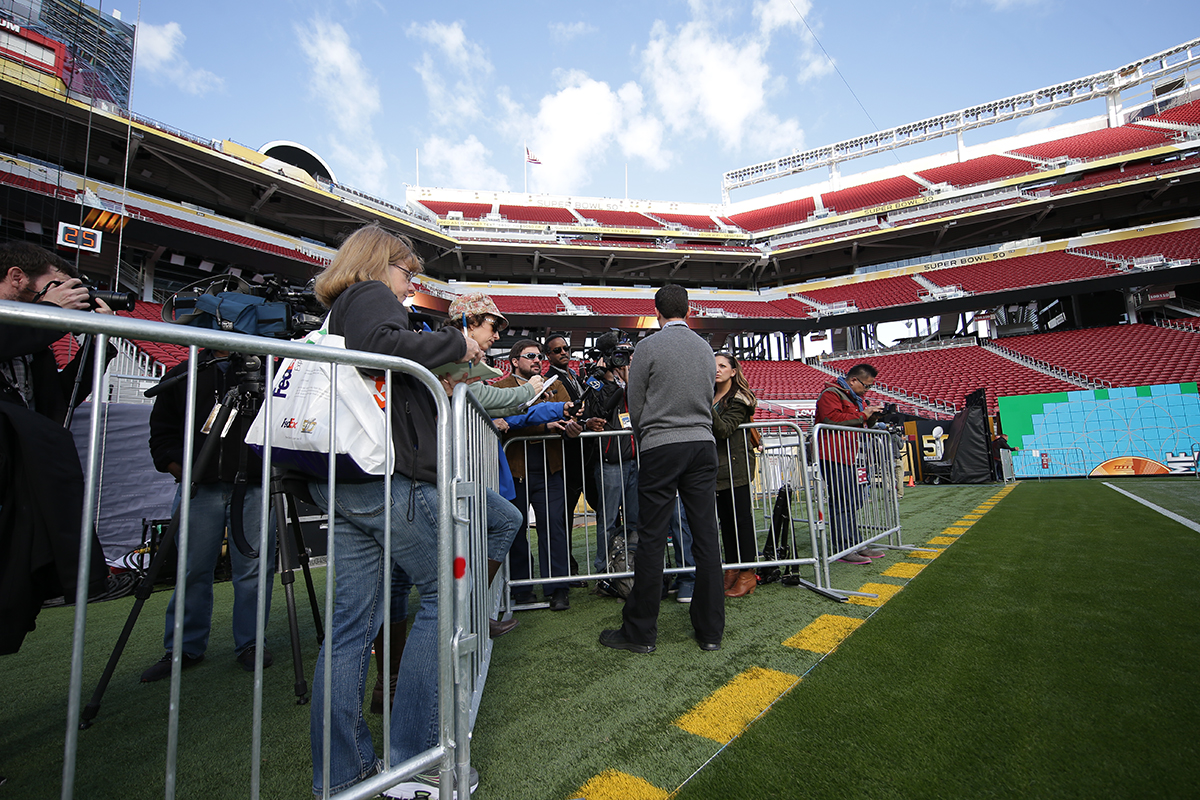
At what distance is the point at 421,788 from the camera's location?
1359 millimetres

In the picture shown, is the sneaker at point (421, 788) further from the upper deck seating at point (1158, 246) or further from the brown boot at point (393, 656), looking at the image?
the upper deck seating at point (1158, 246)

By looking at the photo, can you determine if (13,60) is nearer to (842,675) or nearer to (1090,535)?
(842,675)

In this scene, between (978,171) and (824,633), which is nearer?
(824,633)

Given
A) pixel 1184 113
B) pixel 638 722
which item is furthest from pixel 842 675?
pixel 1184 113

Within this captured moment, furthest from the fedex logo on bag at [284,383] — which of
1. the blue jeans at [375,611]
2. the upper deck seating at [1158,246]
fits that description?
the upper deck seating at [1158,246]

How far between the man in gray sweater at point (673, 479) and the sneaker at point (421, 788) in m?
1.08

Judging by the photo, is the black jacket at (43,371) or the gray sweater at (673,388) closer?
the black jacket at (43,371)

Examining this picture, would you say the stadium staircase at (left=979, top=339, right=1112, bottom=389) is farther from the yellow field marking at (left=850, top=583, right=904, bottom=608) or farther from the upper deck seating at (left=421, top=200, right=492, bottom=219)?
the upper deck seating at (left=421, top=200, right=492, bottom=219)

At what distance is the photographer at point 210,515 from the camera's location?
7.64 feet

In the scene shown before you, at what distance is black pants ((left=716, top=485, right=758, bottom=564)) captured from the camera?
3.34m

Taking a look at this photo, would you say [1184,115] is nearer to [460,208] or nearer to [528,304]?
[528,304]

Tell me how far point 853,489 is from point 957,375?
64.5 ft

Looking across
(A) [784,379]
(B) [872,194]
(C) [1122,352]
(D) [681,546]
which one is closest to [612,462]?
(D) [681,546]

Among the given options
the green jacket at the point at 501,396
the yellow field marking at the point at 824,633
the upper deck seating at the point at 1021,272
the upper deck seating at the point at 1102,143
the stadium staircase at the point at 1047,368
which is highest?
the upper deck seating at the point at 1102,143
